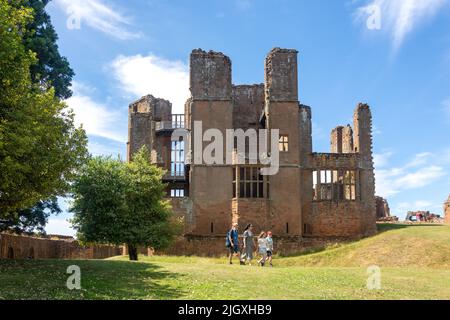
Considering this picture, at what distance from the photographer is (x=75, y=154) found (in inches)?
860

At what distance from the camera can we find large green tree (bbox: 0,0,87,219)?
18975 millimetres

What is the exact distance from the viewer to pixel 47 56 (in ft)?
111

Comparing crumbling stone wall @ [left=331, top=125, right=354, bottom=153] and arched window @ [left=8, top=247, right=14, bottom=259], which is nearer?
arched window @ [left=8, top=247, right=14, bottom=259]

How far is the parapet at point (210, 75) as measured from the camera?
46.0m

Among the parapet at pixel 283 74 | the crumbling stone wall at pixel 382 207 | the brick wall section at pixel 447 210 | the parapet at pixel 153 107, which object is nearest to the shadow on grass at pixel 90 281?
the parapet at pixel 283 74

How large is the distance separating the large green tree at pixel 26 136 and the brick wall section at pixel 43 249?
13.2m

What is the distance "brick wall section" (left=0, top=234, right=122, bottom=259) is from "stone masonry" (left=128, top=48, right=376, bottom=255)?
33.6ft

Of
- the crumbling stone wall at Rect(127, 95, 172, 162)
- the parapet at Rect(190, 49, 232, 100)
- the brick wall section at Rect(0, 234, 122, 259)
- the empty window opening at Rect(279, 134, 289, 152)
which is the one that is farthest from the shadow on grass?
the crumbling stone wall at Rect(127, 95, 172, 162)

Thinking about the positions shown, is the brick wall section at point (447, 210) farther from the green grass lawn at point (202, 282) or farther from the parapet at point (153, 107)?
the parapet at point (153, 107)

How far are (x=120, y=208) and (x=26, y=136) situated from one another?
47.0ft

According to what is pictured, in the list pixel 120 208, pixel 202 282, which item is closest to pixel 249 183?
pixel 120 208

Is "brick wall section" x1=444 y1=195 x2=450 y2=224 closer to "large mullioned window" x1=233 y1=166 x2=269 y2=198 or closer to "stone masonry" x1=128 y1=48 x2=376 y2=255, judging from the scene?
"stone masonry" x1=128 y1=48 x2=376 y2=255
